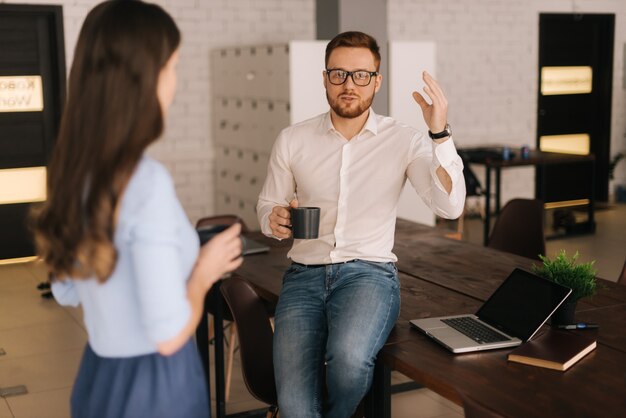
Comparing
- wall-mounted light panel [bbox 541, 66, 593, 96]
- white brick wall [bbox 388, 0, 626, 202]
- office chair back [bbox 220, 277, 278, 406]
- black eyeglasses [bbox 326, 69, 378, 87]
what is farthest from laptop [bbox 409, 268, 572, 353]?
wall-mounted light panel [bbox 541, 66, 593, 96]

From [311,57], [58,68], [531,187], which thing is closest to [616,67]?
[531,187]

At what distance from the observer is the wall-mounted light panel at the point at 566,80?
880 cm

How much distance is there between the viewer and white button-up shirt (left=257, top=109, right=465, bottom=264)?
→ 2.67 metres

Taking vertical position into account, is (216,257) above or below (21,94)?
below

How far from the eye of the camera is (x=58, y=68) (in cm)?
660

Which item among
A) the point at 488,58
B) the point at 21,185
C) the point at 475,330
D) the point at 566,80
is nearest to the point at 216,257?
the point at 475,330

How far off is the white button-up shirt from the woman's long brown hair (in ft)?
4.27

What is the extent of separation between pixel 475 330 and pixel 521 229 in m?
1.74

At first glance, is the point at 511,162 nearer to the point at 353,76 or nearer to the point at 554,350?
the point at 353,76

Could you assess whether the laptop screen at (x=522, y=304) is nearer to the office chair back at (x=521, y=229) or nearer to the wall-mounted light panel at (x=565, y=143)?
the office chair back at (x=521, y=229)

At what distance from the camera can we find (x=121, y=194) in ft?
4.67

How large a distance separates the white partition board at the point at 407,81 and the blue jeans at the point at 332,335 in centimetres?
365

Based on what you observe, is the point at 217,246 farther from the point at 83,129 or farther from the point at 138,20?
the point at 138,20

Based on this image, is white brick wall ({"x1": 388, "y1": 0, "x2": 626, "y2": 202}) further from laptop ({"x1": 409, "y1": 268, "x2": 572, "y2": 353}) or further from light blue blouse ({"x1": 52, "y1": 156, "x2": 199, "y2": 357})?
light blue blouse ({"x1": 52, "y1": 156, "x2": 199, "y2": 357})
